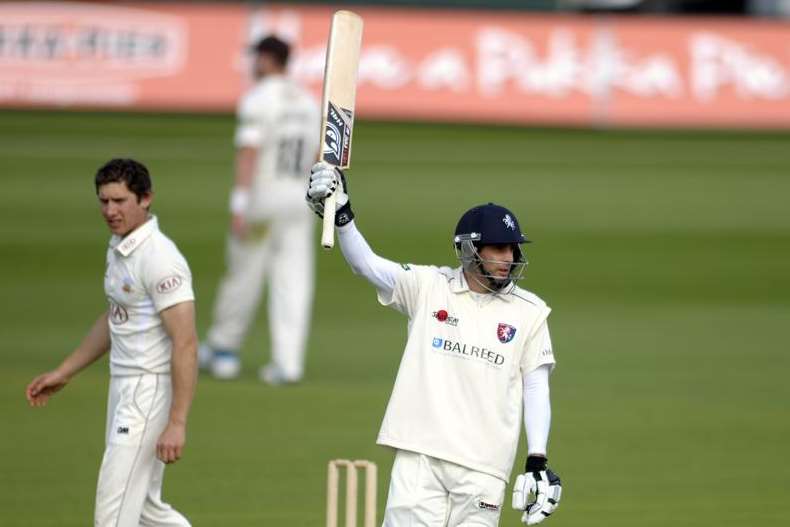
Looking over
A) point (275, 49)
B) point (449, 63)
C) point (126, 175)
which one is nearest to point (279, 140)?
point (275, 49)

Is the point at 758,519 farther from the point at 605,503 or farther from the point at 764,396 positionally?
the point at 764,396

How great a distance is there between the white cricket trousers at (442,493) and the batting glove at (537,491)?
15 cm

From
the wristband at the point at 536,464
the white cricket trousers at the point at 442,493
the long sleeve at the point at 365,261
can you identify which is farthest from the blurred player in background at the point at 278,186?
the wristband at the point at 536,464

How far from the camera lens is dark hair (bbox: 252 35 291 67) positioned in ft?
34.9

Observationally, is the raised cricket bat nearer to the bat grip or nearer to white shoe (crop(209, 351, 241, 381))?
the bat grip

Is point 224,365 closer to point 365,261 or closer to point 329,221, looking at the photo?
point 365,261

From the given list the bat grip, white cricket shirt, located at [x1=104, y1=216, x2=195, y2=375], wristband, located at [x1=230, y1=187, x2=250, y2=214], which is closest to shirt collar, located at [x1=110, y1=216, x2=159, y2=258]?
white cricket shirt, located at [x1=104, y1=216, x2=195, y2=375]

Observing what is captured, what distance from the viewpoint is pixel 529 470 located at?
19.1ft

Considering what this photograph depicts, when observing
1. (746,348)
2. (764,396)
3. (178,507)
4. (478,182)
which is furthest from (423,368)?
(478,182)

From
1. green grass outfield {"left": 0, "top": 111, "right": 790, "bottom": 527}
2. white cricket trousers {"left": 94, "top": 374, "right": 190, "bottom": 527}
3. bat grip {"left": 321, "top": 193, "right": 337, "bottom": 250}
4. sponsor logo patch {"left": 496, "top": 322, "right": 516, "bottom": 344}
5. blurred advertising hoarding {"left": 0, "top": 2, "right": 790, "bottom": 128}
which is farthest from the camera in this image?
blurred advertising hoarding {"left": 0, "top": 2, "right": 790, "bottom": 128}

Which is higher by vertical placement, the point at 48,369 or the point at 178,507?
the point at 48,369

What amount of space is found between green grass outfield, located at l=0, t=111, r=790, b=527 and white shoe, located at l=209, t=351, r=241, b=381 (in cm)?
12

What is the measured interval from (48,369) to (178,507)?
11.7ft

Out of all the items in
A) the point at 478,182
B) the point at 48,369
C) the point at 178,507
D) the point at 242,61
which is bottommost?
the point at 178,507
